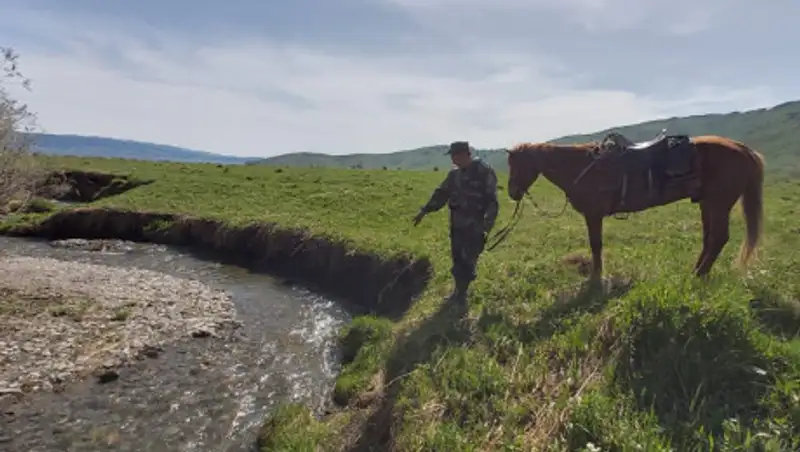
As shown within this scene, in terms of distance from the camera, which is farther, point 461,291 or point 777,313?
point 461,291

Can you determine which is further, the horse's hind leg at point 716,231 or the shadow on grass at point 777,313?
the horse's hind leg at point 716,231

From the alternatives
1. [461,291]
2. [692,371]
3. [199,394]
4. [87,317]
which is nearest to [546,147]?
[461,291]

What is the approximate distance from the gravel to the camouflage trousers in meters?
7.12

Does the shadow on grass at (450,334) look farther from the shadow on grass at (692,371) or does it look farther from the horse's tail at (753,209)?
the horse's tail at (753,209)

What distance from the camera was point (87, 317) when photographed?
578 inches

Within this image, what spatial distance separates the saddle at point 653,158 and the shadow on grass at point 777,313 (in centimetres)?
239

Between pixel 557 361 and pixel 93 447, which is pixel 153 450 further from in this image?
pixel 557 361

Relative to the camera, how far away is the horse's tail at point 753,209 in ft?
30.6

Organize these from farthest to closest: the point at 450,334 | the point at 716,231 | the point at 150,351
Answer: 1. the point at 150,351
2. the point at 450,334
3. the point at 716,231

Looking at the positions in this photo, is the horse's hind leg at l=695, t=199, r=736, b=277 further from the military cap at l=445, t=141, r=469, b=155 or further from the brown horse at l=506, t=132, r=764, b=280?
the military cap at l=445, t=141, r=469, b=155

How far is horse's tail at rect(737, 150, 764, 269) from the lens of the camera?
9320 millimetres

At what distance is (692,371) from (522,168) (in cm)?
534

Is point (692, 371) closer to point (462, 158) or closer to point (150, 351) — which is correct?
point (462, 158)

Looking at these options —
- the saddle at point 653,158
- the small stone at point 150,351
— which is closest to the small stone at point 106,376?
the small stone at point 150,351
